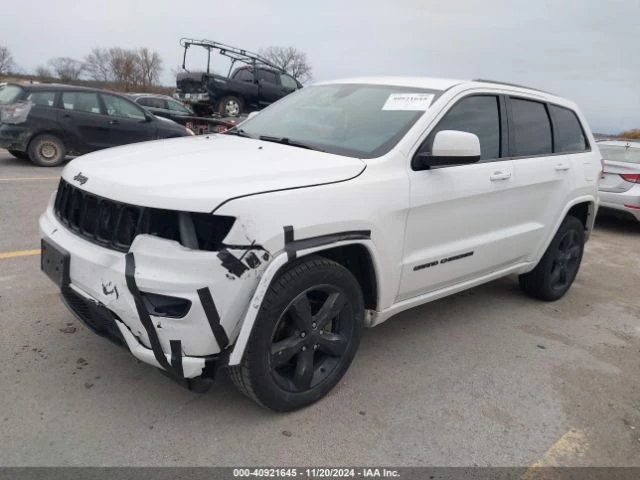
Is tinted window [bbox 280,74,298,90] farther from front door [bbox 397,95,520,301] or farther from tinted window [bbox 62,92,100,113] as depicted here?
front door [bbox 397,95,520,301]

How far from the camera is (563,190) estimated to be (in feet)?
14.5

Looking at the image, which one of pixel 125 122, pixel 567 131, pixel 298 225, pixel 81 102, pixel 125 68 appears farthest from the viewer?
pixel 125 68

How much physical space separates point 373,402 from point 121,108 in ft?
31.3

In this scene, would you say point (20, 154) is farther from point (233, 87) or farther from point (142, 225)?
point (142, 225)

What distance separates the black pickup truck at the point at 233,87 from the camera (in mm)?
16047

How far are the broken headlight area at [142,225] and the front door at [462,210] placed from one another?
1.21 m

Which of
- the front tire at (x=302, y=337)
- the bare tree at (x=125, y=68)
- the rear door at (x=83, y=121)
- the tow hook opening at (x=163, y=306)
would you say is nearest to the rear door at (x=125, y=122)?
the rear door at (x=83, y=121)

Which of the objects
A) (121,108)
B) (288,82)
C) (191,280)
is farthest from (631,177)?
(288,82)

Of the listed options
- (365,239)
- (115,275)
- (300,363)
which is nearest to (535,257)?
(365,239)

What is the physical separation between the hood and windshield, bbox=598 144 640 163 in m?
7.47

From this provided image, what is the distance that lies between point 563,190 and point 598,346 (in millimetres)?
1283

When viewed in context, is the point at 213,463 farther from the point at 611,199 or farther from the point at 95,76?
the point at 95,76

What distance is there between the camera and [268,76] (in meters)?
17.1

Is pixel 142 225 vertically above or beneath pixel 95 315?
above
